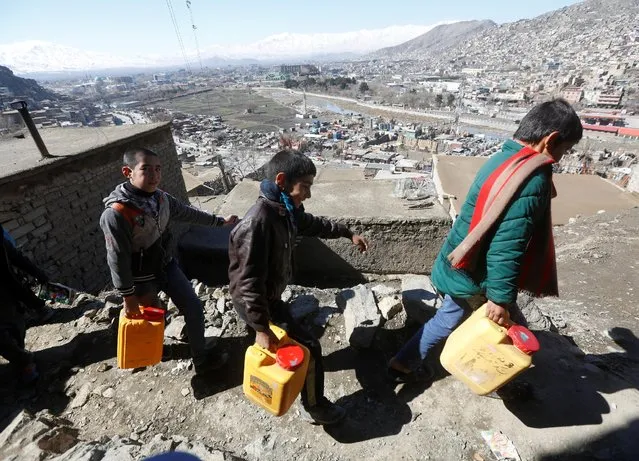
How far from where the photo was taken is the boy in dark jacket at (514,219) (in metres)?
1.54

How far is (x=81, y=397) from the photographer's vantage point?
2369 millimetres

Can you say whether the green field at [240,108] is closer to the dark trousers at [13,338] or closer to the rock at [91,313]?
the rock at [91,313]

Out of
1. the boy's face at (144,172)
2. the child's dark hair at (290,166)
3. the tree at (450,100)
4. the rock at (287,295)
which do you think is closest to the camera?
the child's dark hair at (290,166)

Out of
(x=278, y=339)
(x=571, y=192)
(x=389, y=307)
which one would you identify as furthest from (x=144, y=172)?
(x=571, y=192)

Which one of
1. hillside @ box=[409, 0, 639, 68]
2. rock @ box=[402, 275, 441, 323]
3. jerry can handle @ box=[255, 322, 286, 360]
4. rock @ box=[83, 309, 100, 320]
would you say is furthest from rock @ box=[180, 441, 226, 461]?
hillside @ box=[409, 0, 639, 68]

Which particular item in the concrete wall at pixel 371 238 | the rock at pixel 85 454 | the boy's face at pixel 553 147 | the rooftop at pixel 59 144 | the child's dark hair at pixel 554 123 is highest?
the child's dark hair at pixel 554 123

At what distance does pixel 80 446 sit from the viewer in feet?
5.34

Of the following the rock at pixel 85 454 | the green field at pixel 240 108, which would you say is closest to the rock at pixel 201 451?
the rock at pixel 85 454

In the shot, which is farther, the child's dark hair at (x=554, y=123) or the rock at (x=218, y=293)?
the rock at (x=218, y=293)

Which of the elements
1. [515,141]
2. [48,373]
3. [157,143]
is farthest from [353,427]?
[157,143]

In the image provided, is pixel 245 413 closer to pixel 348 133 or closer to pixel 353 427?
pixel 353 427

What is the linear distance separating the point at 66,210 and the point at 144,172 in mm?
3518

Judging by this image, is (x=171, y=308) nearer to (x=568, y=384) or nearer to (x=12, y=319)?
(x=12, y=319)

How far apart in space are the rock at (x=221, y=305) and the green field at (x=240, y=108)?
40.4 m
